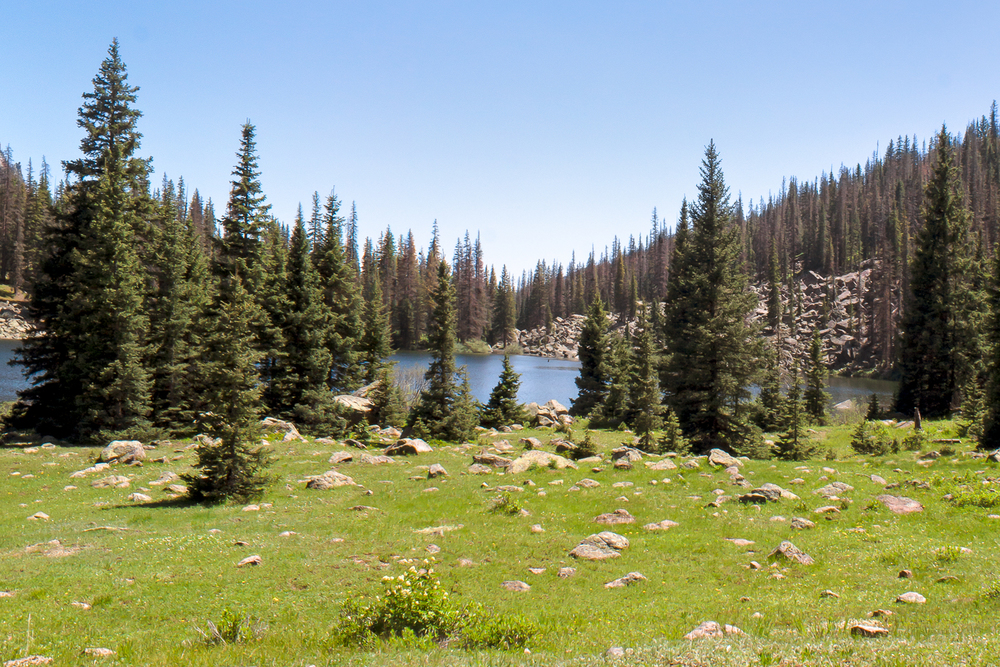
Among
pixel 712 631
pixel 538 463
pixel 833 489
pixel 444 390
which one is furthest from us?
pixel 444 390

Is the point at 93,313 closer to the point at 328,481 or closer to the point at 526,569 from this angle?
the point at 328,481

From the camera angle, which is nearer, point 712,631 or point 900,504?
point 712,631

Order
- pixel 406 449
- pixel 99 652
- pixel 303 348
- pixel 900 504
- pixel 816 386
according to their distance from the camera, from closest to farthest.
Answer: pixel 99 652 < pixel 900 504 < pixel 406 449 < pixel 303 348 < pixel 816 386

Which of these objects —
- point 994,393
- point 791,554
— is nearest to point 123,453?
point 791,554

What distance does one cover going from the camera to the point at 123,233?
29.7 meters

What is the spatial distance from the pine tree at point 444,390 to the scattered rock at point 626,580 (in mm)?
22412

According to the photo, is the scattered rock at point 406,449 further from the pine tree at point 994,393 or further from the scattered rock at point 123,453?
the pine tree at point 994,393

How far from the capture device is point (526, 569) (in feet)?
38.3

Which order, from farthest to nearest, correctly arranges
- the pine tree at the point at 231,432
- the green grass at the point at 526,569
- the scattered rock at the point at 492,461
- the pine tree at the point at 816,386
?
the pine tree at the point at 816,386 → the scattered rock at the point at 492,461 → the pine tree at the point at 231,432 → the green grass at the point at 526,569

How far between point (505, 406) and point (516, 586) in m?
30.8

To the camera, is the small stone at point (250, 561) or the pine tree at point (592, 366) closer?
the small stone at point (250, 561)

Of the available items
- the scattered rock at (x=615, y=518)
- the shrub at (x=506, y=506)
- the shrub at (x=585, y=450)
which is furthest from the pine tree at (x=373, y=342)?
the scattered rock at (x=615, y=518)

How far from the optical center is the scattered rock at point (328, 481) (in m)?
19.4

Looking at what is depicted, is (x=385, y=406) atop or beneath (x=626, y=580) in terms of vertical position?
beneath
